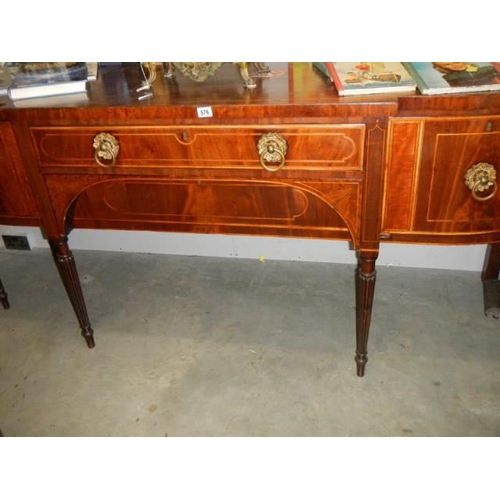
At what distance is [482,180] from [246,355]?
0.98 metres

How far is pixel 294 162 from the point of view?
4.20 feet

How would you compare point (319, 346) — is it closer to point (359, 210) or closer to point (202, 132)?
point (359, 210)

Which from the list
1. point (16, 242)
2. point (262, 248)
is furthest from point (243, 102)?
point (16, 242)

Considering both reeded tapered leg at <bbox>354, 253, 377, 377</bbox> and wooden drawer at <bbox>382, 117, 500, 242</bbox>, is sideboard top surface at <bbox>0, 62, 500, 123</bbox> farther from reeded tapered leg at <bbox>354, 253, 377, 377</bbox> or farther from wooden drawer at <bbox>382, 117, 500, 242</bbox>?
reeded tapered leg at <bbox>354, 253, 377, 377</bbox>

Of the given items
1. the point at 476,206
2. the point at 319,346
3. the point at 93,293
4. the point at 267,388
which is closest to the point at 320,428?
the point at 267,388

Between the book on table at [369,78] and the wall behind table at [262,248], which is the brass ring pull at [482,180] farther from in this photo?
the wall behind table at [262,248]

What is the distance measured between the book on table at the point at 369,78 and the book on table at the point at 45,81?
0.75 metres

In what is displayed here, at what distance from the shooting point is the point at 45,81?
145 centimetres

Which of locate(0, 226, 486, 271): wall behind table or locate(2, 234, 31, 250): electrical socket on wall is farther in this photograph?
locate(2, 234, 31, 250): electrical socket on wall

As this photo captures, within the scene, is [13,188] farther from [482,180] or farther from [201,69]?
[482,180]

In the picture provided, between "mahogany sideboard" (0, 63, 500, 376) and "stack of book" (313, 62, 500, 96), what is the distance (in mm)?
33

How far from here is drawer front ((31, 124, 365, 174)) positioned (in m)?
1.24

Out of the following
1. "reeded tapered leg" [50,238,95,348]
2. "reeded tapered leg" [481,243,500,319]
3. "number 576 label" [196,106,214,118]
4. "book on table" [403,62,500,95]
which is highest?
"book on table" [403,62,500,95]

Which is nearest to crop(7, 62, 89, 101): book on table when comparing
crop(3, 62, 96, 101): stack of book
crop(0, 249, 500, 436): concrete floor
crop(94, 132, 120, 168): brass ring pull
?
crop(3, 62, 96, 101): stack of book
